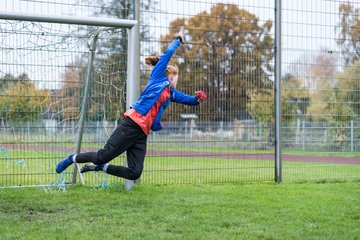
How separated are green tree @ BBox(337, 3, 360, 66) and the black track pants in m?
7.09

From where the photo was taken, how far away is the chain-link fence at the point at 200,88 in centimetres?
919

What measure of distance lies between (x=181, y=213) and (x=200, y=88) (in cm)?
403

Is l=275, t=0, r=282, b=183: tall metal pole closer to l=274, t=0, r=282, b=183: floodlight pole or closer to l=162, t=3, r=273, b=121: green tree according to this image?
l=274, t=0, r=282, b=183: floodlight pole

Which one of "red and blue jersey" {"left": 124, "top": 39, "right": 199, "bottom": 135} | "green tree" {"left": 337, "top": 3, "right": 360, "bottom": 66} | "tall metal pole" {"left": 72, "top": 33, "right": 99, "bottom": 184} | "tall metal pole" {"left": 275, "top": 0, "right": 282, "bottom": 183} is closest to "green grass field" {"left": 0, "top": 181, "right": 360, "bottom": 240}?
"tall metal pole" {"left": 72, "top": 33, "right": 99, "bottom": 184}

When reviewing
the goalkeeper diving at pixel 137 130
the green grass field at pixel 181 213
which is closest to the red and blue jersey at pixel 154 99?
the goalkeeper diving at pixel 137 130

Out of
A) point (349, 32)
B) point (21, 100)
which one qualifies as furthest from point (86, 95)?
point (349, 32)

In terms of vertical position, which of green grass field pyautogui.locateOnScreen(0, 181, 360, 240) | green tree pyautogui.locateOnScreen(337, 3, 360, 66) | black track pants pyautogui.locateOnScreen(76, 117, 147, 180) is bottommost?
green grass field pyautogui.locateOnScreen(0, 181, 360, 240)

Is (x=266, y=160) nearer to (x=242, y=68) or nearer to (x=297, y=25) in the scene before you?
(x=242, y=68)

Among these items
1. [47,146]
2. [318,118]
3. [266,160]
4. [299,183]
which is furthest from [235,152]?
[47,146]

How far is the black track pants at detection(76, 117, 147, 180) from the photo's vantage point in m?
6.78

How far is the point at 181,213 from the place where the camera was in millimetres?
7004

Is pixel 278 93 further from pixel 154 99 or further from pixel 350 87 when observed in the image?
pixel 154 99

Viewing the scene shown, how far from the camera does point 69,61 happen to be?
373 inches

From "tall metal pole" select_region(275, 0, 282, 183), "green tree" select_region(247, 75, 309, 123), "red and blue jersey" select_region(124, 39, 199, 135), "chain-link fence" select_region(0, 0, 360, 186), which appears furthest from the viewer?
"green tree" select_region(247, 75, 309, 123)
